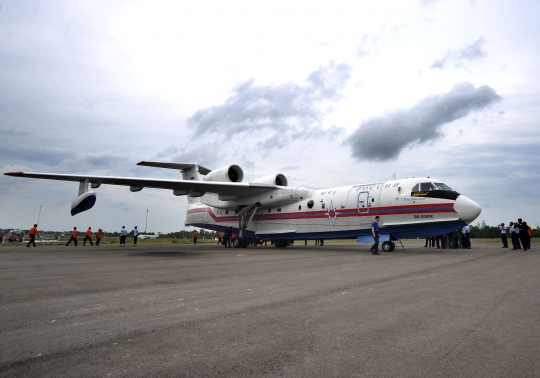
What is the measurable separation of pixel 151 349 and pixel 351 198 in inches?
607

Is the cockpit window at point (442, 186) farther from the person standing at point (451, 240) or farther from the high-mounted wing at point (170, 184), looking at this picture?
the high-mounted wing at point (170, 184)

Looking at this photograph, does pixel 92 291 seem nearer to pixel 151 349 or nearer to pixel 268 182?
pixel 151 349

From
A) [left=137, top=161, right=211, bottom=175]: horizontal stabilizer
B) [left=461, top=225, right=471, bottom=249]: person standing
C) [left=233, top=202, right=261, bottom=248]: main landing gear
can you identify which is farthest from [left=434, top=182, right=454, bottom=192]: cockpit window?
[left=137, top=161, right=211, bottom=175]: horizontal stabilizer

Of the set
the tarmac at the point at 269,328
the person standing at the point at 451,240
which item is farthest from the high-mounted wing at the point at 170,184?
the person standing at the point at 451,240

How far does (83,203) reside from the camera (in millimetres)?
15094

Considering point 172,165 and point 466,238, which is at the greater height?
point 172,165

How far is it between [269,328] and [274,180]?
17.9 meters

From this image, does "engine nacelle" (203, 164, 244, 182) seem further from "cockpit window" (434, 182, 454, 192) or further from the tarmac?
the tarmac

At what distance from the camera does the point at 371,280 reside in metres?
6.96

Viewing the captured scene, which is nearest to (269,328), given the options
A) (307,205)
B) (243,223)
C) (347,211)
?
(347,211)

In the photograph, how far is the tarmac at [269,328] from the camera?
2658 millimetres

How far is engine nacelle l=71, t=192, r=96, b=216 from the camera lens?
15.0 m

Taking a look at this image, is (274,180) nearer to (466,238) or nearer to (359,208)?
(359,208)

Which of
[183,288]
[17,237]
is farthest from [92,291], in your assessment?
[17,237]
